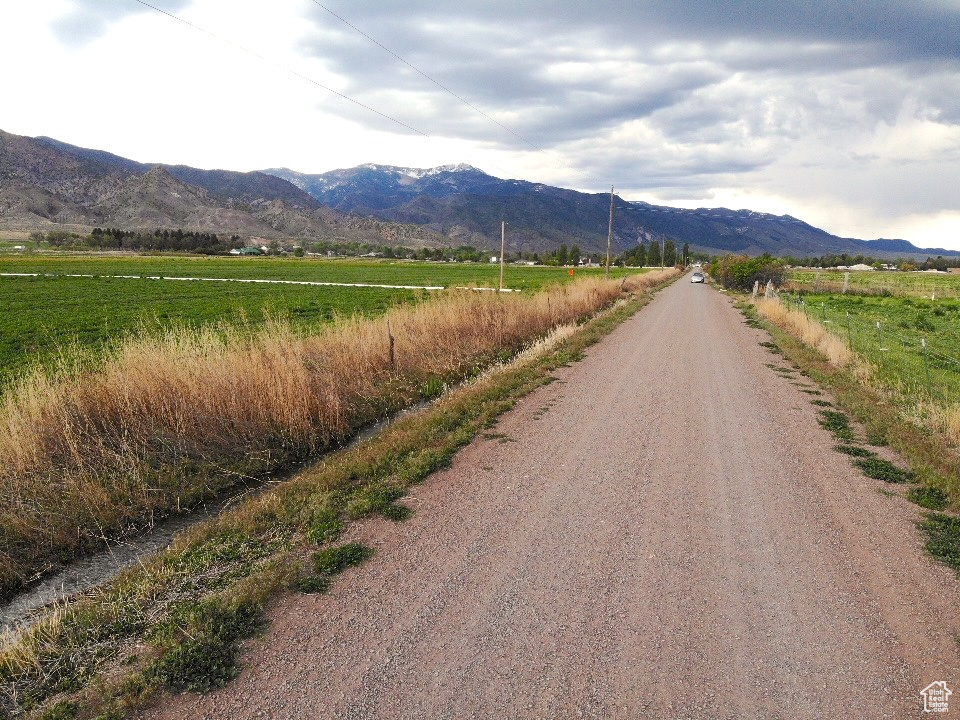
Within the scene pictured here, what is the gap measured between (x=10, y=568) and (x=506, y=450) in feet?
16.2

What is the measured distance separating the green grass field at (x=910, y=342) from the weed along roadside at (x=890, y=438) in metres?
0.62

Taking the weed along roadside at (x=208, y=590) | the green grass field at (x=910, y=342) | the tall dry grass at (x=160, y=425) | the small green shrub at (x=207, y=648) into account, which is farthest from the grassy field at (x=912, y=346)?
the small green shrub at (x=207, y=648)

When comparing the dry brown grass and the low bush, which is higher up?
the low bush

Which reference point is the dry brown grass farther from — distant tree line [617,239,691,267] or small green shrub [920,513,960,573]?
distant tree line [617,239,691,267]

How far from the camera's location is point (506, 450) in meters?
7.43

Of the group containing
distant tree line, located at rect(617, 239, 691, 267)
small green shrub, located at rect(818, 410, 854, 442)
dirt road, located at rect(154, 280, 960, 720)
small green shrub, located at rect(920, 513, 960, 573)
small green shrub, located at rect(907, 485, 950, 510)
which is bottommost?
dirt road, located at rect(154, 280, 960, 720)

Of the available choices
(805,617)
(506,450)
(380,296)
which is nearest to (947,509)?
(805,617)

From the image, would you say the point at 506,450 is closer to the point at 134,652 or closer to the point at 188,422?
the point at 188,422

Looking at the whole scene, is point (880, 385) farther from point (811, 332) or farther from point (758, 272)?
point (758, 272)

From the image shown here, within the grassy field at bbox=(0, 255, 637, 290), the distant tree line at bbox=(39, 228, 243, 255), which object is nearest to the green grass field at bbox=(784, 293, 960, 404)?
the grassy field at bbox=(0, 255, 637, 290)

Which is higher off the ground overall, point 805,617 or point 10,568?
point 805,617

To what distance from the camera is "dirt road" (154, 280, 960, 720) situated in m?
3.20
